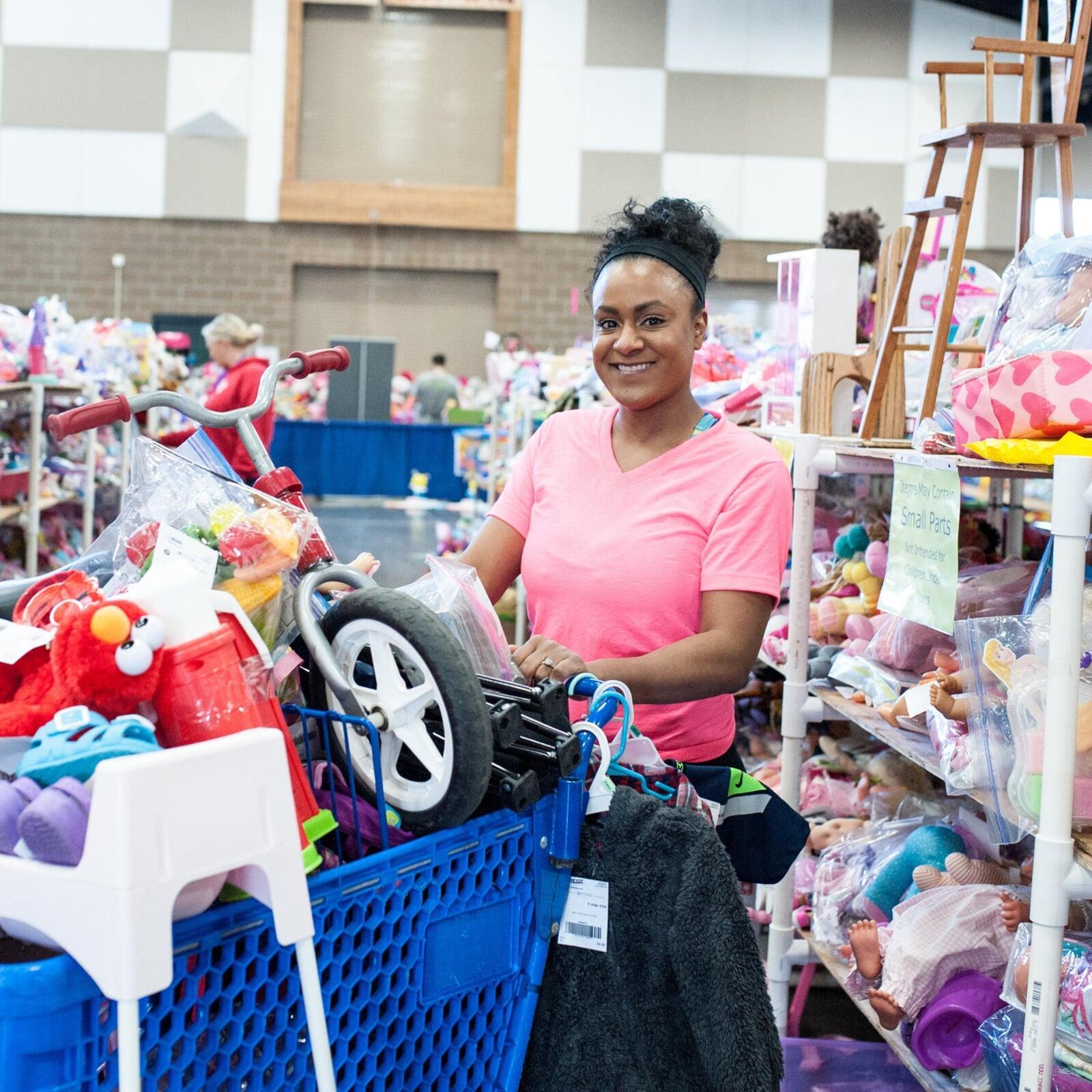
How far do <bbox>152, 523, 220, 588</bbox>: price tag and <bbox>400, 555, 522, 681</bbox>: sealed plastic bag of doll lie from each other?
0.22 m

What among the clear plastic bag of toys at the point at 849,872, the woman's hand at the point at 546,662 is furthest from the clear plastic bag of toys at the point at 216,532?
the clear plastic bag of toys at the point at 849,872

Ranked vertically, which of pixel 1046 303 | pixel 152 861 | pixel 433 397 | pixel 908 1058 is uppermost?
pixel 433 397

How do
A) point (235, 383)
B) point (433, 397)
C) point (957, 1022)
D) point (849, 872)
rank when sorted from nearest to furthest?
point (957, 1022) → point (849, 872) → point (235, 383) → point (433, 397)

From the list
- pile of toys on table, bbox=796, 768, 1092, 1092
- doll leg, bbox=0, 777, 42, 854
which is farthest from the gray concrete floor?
doll leg, bbox=0, 777, 42, 854

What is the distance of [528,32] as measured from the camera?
15.1 metres

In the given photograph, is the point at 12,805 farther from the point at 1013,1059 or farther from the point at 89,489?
the point at 89,489

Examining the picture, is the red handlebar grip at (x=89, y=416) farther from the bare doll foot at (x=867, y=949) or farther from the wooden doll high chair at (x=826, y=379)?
the wooden doll high chair at (x=826, y=379)

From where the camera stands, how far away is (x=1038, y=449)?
5.40ft

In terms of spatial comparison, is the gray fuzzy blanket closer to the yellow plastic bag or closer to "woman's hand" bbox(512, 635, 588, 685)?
"woman's hand" bbox(512, 635, 588, 685)

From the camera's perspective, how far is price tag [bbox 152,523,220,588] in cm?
122

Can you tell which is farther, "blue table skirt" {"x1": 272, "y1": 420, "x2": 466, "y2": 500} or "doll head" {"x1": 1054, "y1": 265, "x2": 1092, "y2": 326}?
"blue table skirt" {"x1": 272, "y1": 420, "x2": 466, "y2": 500}

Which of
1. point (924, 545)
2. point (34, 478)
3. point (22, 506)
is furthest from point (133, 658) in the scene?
point (22, 506)

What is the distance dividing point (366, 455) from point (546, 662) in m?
12.9

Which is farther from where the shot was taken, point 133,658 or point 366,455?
point 366,455
